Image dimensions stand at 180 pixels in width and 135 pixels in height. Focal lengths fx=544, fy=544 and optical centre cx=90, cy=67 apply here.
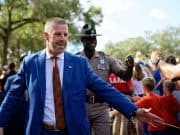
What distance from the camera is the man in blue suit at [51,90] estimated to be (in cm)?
530

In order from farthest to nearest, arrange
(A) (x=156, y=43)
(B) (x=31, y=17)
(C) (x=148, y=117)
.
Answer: (A) (x=156, y=43), (B) (x=31, y=17), (C) (x=148, y=117)

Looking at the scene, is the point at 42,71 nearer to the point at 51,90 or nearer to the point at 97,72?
the point at 51,90

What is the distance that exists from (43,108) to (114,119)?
6.58m

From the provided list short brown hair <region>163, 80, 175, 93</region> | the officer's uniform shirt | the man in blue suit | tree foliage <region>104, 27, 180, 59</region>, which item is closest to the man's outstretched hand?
the man in blue suit

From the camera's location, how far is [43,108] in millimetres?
5340

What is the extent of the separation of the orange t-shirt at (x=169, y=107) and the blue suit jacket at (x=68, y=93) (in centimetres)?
340

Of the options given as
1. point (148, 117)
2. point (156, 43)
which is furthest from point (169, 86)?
point (156, 43)

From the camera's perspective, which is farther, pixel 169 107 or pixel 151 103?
pixel 169 107

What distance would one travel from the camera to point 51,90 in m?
5.39

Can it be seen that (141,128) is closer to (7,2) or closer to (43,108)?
(43,108)

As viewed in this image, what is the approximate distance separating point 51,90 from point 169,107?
370cm

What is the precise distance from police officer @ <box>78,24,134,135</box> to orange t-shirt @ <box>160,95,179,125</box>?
156 cm

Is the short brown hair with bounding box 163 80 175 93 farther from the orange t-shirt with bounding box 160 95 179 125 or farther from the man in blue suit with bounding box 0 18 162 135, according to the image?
the man in blue suit with bounding box 0 18 162 135

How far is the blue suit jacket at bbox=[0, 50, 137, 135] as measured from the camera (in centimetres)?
529
